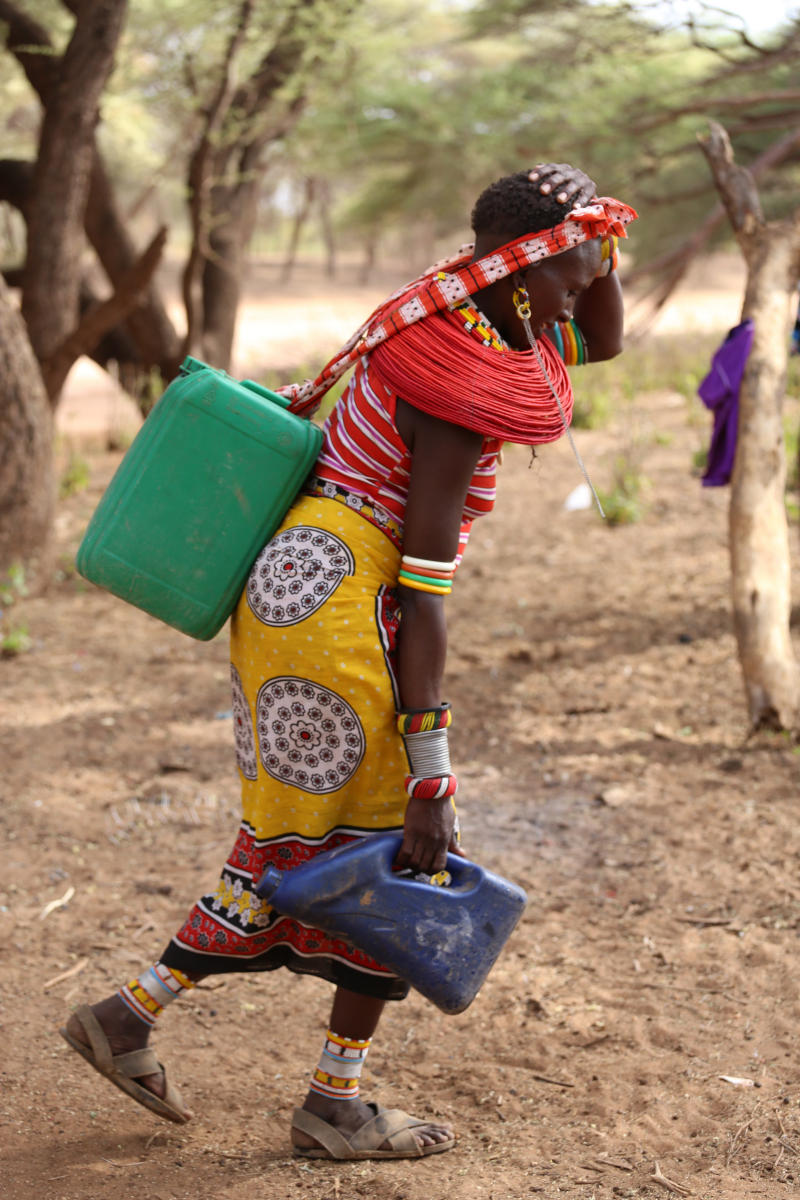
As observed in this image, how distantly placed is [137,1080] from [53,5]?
11.2 metres

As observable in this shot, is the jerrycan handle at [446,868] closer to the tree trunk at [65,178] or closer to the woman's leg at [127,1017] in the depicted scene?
the woman's leg at [127,1017]

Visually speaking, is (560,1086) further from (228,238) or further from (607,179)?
(607,179)

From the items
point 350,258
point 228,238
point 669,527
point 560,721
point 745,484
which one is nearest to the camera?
point 745,484

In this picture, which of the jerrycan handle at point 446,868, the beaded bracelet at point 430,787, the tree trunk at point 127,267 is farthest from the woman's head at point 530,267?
the tree trunk at point 127,267

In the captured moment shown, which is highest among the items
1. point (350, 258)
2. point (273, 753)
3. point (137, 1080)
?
point (273, 753)

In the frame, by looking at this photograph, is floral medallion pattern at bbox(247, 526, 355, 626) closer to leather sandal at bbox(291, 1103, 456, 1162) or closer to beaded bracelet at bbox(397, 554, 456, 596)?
beaded bracelet at bbox(397, 554, 456, 596)

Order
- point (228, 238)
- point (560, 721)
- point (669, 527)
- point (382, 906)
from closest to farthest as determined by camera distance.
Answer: point (382, 906) → point (560, 721) → point (669, 527) → point (228, 238)

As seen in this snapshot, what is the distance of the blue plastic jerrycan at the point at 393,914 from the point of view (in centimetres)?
191

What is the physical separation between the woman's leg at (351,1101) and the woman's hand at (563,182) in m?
1.39

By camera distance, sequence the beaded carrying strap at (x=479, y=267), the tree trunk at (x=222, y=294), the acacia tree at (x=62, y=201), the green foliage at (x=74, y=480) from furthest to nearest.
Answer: the tree trunk at (x=222, y=294), the green foliage at (x=74, y=480), the acacia tree at (x=62, y=201), the beaded carrying strap at (x=479, y=267)

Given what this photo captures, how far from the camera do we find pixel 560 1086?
2.46m

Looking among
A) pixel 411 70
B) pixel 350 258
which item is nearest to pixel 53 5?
pixel 411 70

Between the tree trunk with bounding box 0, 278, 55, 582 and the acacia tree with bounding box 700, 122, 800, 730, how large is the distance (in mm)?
3166

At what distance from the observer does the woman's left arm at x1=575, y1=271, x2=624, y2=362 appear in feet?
6.86
